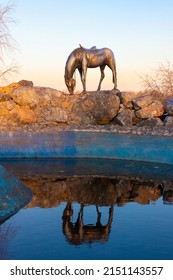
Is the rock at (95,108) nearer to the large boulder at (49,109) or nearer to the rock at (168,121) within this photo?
the large boulder at (49,109)

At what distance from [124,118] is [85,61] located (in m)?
3.39

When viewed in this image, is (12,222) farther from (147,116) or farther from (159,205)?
(147,116)

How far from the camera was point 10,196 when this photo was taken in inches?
353

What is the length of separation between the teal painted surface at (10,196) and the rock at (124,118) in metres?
9.95

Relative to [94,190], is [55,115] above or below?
above

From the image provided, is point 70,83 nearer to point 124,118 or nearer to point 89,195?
point 124,118

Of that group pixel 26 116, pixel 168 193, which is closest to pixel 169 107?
pixel 26 116

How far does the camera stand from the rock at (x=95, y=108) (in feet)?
65.2

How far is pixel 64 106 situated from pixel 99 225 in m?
12.7

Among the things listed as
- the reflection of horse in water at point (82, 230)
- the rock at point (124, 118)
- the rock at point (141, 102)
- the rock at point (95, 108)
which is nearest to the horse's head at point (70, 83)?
the rock at point (95, 108)

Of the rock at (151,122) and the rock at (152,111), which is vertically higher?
the rock at (152,111)

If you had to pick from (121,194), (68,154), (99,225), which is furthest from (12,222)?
(68,154)

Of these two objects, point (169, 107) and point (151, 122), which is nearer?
point (151, 122)

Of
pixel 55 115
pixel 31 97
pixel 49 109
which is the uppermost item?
pixel 31 97
